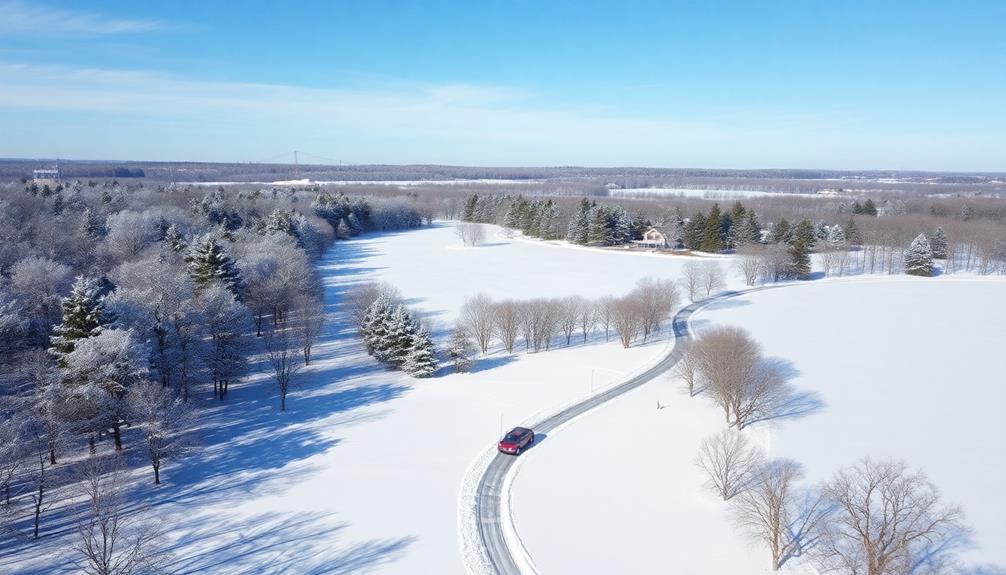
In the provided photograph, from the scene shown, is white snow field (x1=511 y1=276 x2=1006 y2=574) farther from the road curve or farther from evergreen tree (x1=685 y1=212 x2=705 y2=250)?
evergreen tree (x1=685 y1=212 x2=705 y2=250)

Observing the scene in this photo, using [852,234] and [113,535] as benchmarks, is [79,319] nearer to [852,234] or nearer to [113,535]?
[113,535]

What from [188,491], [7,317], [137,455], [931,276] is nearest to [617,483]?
[188,491]

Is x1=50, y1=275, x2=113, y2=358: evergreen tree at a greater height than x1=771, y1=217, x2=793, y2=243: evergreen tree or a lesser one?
lesser

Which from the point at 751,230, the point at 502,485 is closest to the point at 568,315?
the point at 502,485

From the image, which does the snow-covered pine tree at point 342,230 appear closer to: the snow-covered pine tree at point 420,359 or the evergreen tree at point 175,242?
the evergreen tree at point 175,242

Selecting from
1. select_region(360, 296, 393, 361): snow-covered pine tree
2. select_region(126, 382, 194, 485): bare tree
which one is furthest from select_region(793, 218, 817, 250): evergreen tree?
select_region(126, 382, 194, 485): bare tree

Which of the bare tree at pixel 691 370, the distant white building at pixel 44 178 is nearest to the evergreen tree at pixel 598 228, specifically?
the bare tree at pixel 691 370
